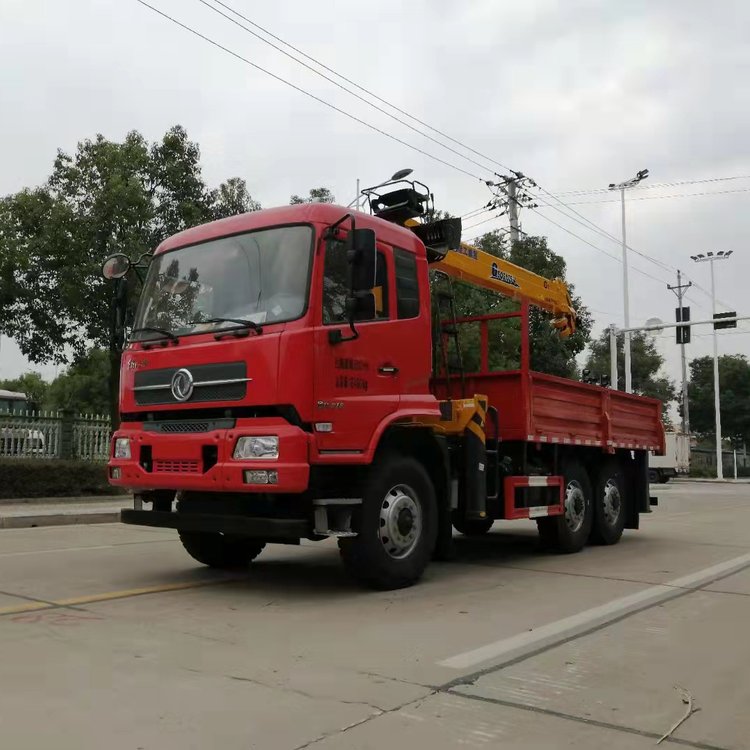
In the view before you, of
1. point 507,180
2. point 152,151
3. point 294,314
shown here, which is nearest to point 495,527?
point 294,314

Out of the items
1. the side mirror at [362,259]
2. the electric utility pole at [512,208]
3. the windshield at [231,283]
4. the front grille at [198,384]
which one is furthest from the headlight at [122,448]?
the electric utility pole at [512,208]

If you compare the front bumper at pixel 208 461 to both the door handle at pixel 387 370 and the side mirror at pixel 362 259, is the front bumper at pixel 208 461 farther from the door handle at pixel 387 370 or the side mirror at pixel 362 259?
the side mirror at pixel 362 259

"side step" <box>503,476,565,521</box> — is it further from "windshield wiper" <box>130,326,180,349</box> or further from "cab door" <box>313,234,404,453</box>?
"windshield wiper" <box>130,326,180,349</box>

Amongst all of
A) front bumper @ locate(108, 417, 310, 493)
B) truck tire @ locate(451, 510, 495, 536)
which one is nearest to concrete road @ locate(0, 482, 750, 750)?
front bumper @ locate(108, 417, 310, 493)

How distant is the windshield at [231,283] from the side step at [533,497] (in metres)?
3.45

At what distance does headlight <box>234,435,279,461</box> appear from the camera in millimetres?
6051

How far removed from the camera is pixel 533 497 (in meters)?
8.90

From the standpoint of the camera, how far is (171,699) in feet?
→ 13.0

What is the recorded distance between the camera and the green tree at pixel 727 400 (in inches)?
2399

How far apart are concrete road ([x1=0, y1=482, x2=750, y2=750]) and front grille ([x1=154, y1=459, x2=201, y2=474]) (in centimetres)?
100

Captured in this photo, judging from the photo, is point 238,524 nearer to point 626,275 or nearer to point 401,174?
point 401,174

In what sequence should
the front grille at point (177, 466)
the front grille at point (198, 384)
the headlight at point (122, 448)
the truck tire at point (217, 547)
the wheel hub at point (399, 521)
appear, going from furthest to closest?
the truck tire at point (217, 547), the headlight at point (122, 448), the wheel hub at point (399, 521), the front grille at point (177, 466), the front grille at point (198, 384)

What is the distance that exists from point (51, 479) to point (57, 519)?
373 cm

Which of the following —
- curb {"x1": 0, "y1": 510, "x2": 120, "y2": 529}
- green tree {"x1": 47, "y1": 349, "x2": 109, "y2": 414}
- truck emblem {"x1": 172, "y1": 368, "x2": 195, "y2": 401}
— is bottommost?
curb {"x1": 0, "y1": 510, "x2": 120, "y2": 529}
